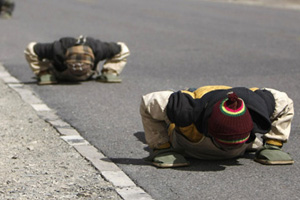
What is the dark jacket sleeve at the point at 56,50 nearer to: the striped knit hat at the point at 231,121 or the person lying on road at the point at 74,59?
the person lying on road at the point at 74,59

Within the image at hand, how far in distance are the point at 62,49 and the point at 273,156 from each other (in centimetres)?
411

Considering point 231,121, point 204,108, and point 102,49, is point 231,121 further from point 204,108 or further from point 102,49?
point 102,49

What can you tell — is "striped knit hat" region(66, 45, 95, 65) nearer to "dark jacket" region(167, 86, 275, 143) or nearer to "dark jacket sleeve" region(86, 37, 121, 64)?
"dark jacket sleeve" region(86, 37, 121, 64)

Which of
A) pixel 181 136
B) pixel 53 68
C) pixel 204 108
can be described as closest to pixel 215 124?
pixel 204 108

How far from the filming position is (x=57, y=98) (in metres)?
8.63

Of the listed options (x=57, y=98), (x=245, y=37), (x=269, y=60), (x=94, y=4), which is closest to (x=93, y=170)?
(x=57, y=98)

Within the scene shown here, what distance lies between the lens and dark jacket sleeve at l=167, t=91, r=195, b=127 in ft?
17.0

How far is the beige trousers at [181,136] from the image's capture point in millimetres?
5449

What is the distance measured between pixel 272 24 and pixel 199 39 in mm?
4119

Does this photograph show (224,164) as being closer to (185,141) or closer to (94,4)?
(185,141)

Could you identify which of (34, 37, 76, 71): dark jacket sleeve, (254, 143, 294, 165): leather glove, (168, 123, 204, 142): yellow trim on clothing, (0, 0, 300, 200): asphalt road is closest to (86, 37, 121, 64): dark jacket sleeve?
(34, 37, 76, 71): dark jacket sleeve

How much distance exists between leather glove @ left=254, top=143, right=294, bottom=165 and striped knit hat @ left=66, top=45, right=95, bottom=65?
3740 millimetres

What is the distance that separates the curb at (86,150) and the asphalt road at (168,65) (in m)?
0.08

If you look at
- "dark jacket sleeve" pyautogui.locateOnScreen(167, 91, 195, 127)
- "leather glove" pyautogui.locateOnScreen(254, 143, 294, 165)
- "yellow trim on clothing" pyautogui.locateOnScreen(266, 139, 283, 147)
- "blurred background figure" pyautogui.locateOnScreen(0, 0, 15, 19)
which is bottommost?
"blurred background figure" pyautogui.locateOnScreen(0, 0, 15, 19)
